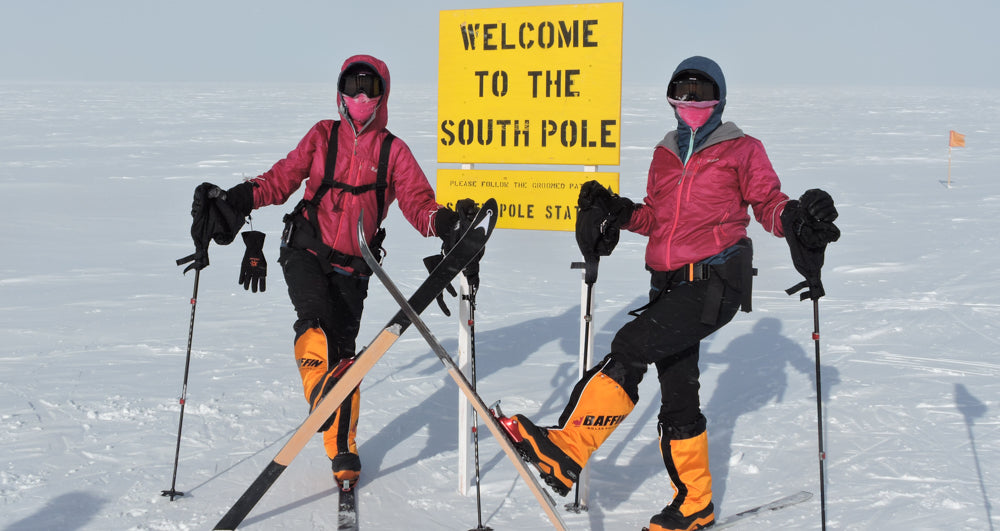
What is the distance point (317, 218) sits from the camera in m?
4.03

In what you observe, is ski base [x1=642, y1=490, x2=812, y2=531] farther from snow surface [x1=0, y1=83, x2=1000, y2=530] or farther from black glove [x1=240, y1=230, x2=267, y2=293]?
black glove [x1=240, y1=230, x2=267, y2=293]

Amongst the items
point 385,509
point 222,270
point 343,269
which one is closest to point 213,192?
point 343,269

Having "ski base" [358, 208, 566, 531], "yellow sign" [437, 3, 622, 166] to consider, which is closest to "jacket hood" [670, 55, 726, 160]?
"yellow sign" [437, 3, 622, 166]

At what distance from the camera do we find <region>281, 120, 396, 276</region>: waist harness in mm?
4000

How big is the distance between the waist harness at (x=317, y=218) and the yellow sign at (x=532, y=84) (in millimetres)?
412

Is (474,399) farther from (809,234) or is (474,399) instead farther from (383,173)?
(383,173)

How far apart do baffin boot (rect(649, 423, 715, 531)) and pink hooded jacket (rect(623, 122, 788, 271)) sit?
2.50 feet

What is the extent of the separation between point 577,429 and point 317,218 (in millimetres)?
1691

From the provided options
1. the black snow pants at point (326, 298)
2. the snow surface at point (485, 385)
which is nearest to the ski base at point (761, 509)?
the snow surface at point (485, 385)

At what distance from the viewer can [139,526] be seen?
11.2ft

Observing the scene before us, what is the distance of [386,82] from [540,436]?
1.97 m

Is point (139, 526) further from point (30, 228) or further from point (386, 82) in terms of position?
point (30, 228)

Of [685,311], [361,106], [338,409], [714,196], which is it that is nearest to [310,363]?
[338,409]

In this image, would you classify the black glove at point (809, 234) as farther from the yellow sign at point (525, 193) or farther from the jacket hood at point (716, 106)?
the yellow sign at point (525, 193)
